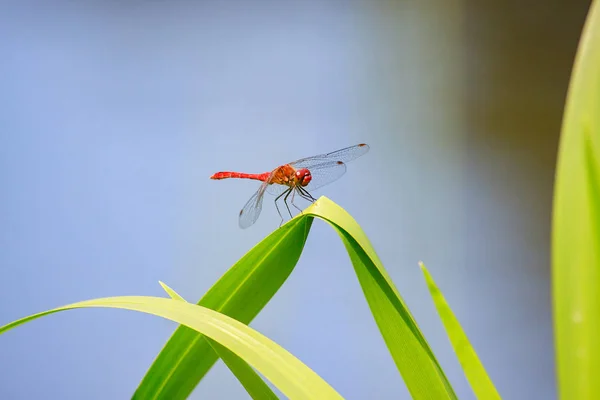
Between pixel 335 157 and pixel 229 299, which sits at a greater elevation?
pixel 335 157

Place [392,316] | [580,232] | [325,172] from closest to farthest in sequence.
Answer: [580,232] < [392,316] < [325,172]

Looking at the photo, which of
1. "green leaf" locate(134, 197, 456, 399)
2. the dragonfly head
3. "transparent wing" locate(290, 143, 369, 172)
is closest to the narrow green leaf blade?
"green leaf" locate(134, 197, 456, 399)

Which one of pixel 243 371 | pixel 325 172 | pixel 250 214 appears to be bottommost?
pixel 243 371

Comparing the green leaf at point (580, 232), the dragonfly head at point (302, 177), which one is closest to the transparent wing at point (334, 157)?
the dragonfly head at point (302, 177)

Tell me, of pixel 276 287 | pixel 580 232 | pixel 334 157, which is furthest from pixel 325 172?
pixel 580 232

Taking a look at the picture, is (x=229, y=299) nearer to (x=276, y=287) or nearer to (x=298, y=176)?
(x=276, y=287)

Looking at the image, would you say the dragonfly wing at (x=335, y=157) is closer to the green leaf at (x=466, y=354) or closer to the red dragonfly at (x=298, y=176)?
the red dragonfly at (x=298, y=176)

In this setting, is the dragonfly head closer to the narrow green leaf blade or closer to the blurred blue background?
the blurred blue background
